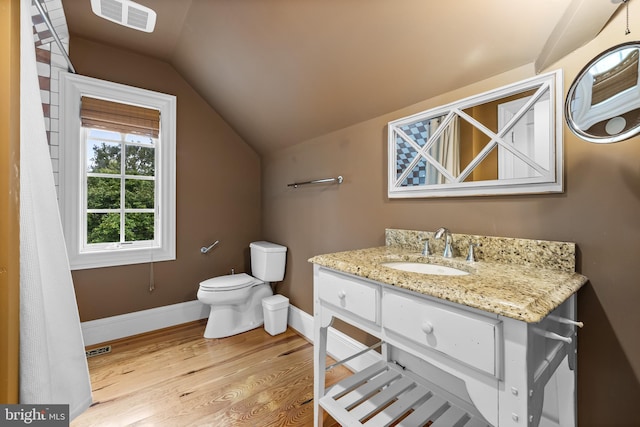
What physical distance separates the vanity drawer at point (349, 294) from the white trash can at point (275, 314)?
1.17 meters

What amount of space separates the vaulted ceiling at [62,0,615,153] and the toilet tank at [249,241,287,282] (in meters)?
0.96

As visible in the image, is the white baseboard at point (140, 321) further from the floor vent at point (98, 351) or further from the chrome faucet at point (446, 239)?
the chrome faucet at point (446, 239)

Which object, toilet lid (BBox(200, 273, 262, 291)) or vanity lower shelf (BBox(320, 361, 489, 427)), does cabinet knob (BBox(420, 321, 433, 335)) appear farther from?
toilet lid (BBox(200, 273, 262, 291))

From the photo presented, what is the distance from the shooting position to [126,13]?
1751 millimetres

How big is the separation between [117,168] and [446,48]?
255 cm

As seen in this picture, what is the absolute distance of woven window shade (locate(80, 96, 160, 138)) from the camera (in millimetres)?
2133

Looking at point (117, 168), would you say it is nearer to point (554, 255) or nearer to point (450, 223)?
point (450, 223)

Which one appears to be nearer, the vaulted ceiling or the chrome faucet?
the vaulted ceiling

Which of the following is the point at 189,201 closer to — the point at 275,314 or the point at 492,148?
the point at 275,314

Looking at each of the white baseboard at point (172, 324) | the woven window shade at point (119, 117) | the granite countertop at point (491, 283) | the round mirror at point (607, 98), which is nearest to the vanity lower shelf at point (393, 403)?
the white baseboard at point (172, 324)

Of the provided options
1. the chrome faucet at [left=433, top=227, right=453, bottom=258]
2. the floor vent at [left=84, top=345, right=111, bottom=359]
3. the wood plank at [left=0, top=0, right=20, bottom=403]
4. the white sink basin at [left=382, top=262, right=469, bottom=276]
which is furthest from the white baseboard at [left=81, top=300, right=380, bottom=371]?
the wood plank at [left=0, top=0, right=20, bottom=403]

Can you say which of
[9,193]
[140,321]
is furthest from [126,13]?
[140,321]

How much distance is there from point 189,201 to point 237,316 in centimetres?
113

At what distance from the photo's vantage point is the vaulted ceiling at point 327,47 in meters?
1.08
